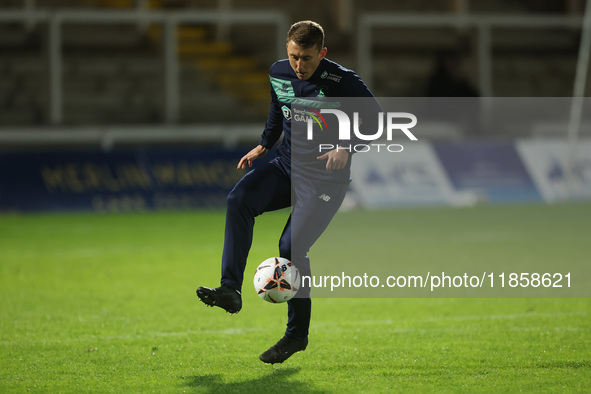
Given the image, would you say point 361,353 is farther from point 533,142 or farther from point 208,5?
point 208,5

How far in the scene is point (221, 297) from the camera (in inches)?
186

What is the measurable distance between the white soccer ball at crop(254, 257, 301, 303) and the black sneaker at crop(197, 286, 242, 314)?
7.0 inches

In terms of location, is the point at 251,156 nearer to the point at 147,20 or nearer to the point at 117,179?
the point at 117,179

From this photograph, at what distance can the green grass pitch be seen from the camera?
4.66 metres

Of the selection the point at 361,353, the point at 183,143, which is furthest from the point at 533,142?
the point at 361,353

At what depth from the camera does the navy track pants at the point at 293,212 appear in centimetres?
499

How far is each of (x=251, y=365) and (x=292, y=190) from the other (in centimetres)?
105

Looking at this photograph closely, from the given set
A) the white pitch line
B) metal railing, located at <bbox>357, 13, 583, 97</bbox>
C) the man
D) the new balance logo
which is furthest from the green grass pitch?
metal railing, located at <bbox>357, 13, 583, 97</bbox>

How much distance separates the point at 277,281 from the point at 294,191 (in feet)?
1.90

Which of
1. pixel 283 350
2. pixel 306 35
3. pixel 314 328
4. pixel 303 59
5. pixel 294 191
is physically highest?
pixel 306 35

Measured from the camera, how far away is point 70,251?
11.1m

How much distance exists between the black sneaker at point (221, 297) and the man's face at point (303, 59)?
126cm

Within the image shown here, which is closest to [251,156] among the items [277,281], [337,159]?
[337,159]

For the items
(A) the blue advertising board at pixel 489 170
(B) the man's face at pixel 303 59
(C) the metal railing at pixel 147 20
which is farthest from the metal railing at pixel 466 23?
(B) the man's face at pixel 303 59
